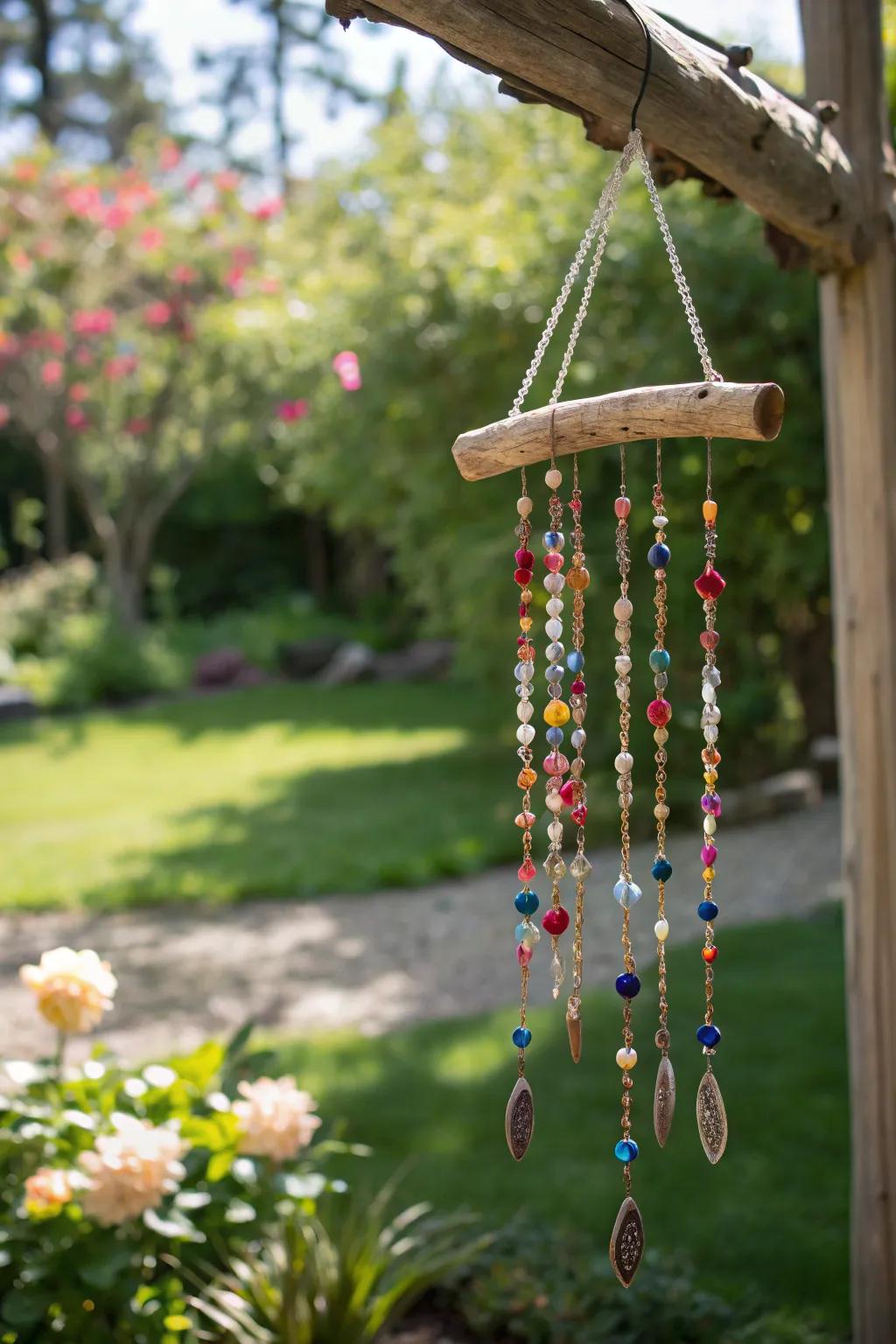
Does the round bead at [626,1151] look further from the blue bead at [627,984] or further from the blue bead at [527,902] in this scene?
the blue bead at [527,902]

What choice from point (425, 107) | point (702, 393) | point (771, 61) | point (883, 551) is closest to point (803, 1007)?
point (883, 551)

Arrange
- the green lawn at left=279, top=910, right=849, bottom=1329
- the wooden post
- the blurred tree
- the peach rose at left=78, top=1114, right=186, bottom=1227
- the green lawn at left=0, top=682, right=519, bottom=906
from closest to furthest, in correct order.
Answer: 1. the peach rose at left=78, top=1114, right=186, bottom=1227
2. the wooden post
3. the green lawn at left=279, top=910, right=849, bottom=1329
4. the green lawn at left=0, top=682, right=519, bottom=906
5. the blurred tree

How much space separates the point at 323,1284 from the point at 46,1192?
0.58m

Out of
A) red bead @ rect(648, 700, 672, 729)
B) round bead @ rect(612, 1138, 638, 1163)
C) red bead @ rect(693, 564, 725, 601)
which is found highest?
red bead @ rect(693, 564, 725, 601)

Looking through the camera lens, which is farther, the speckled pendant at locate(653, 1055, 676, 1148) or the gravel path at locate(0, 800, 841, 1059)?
the gravel path at locate(0, 800, 841, 1059)

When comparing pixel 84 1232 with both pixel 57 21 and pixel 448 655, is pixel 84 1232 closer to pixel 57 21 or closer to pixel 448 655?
pixel 448 655

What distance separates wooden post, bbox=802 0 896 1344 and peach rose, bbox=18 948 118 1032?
142 centimetres

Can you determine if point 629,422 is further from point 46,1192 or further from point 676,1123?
point 676,1123

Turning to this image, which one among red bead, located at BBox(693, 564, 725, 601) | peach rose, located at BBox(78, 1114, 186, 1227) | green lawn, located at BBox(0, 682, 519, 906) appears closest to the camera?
red bead, located at BBox(693, 564, 725, 601)

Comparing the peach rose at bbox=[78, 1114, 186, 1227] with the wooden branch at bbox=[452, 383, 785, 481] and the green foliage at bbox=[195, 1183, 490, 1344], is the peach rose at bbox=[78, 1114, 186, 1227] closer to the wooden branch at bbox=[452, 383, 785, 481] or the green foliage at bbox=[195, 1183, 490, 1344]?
the green foliage at bbox=[195, 1183, 490, 1344]

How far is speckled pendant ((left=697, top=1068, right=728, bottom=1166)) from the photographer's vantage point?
5.42 ft

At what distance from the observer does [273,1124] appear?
2512 mm

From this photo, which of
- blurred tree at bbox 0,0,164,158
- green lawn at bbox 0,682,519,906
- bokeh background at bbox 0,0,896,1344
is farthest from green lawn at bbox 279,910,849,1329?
blurred tree at bbox 0,0,164,158

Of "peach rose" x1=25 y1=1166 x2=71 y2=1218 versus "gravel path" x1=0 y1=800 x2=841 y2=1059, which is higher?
"peach rose" x1=25 y1=1166 x2=71 y2=1218
